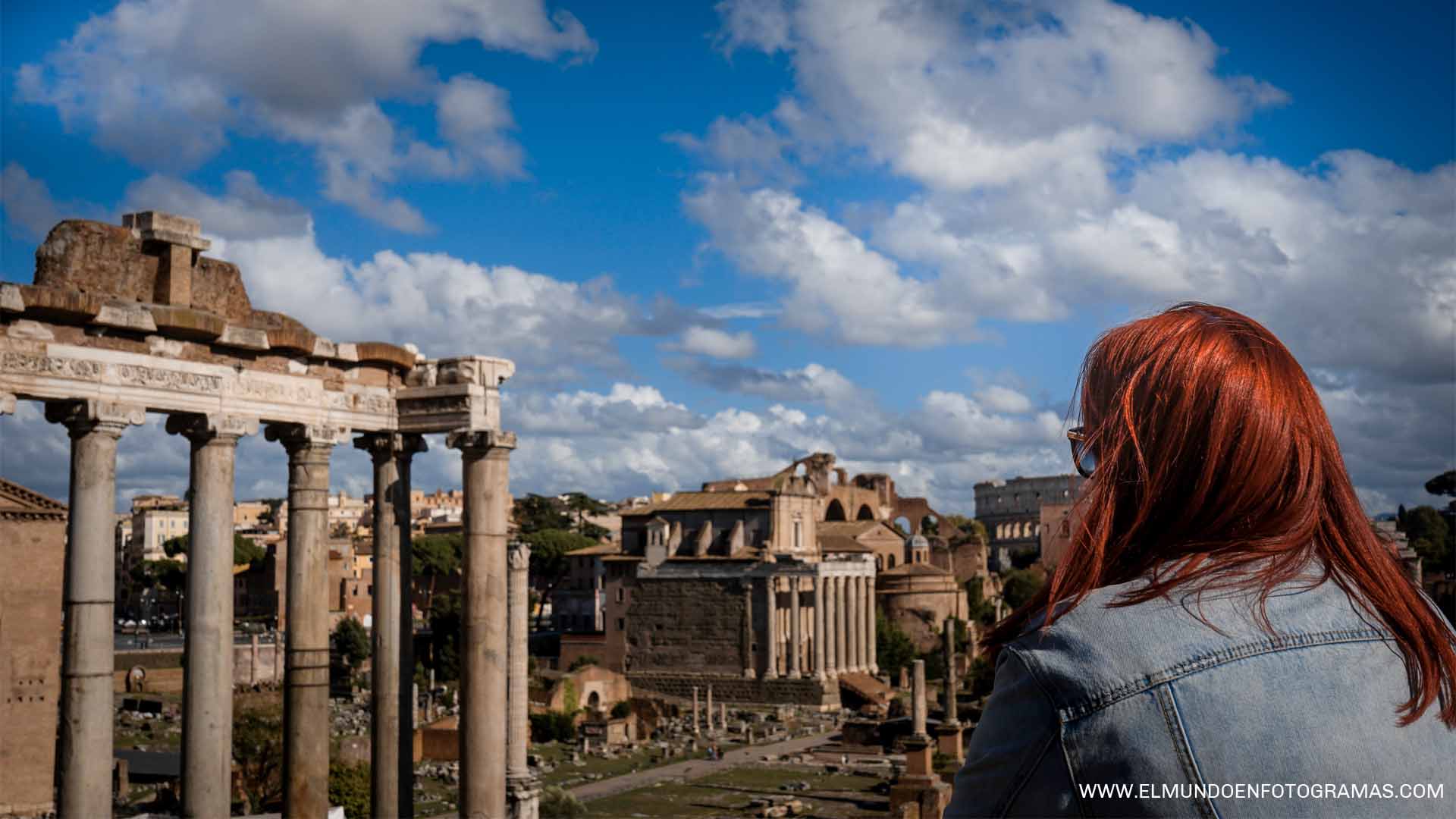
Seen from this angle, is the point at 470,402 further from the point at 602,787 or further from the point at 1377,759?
the point at 602,787

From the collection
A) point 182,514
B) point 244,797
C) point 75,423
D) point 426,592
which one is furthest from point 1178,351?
point 182,514

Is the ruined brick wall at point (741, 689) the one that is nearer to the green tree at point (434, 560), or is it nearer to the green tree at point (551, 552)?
the green tree at point (434, 560)

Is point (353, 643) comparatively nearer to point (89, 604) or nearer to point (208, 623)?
point (208, 623)

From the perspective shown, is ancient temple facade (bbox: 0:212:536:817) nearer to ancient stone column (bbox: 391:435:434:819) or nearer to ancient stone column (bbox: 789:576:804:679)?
ancient stone column (bbox: 391:435:434:819)

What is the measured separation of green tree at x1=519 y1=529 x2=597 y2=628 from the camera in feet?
212

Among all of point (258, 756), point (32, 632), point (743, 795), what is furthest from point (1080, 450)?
A: point (743, 795)

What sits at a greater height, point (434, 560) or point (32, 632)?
point (434, 560)

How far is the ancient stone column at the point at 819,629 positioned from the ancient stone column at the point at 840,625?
0.87 meters

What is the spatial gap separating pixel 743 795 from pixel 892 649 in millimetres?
25917

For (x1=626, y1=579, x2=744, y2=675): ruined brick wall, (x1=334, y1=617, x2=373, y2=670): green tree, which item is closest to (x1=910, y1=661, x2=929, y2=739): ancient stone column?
(x1=626, y1=579, x2=744, y2=675): ruined brick wall

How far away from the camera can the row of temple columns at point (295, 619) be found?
26.1ft

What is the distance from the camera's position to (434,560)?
60.1 m

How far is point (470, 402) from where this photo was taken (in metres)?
9.49

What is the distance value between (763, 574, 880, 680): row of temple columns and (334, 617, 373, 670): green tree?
14.2m
